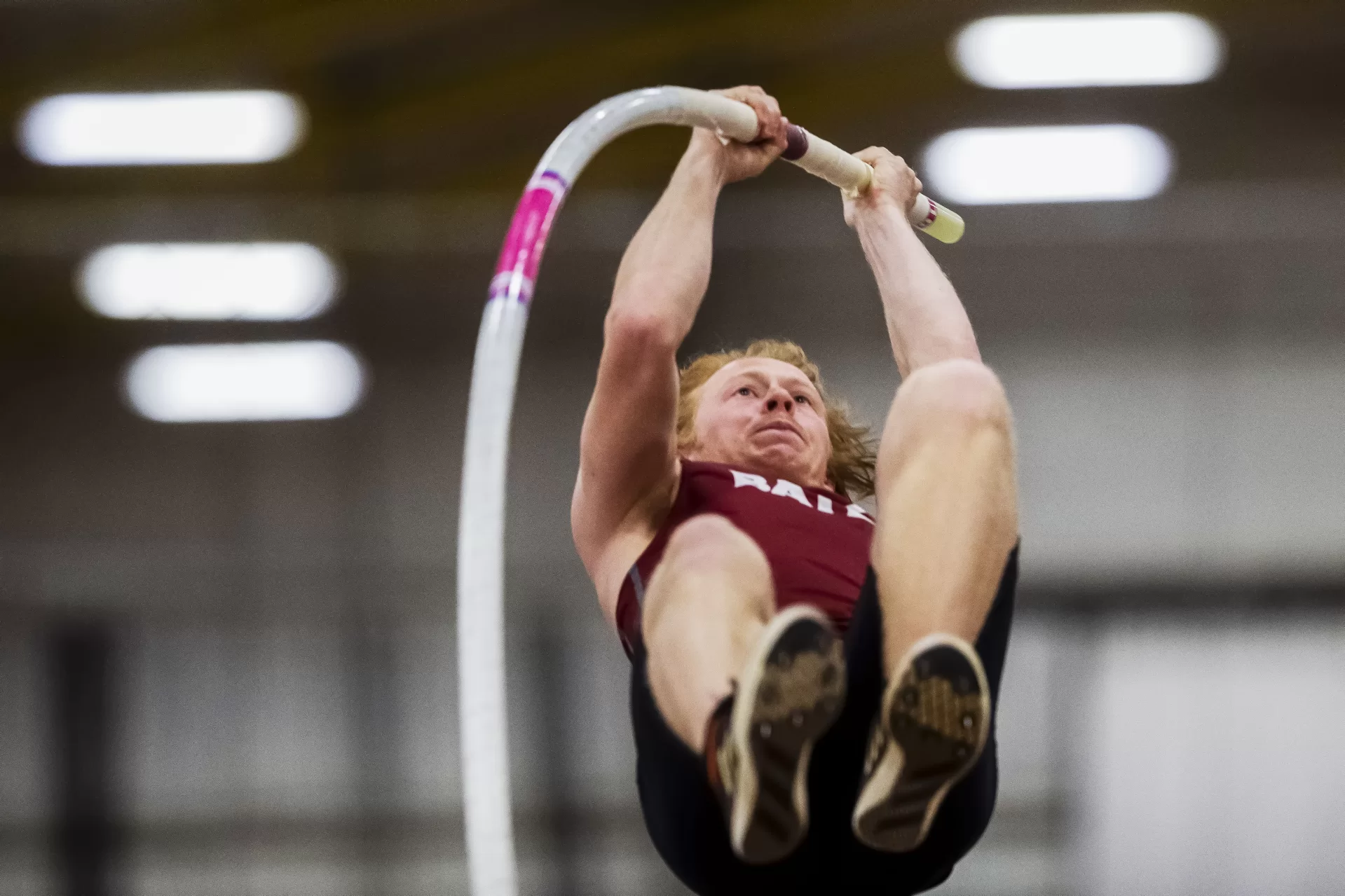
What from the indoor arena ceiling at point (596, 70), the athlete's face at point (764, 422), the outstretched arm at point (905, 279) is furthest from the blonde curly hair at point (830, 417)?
the indoor arena ceiling at point (596, 70)

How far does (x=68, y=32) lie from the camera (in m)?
4.44

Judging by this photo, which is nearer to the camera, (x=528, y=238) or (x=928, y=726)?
(x=928, y=726)

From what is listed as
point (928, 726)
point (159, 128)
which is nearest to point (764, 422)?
point (928, 726)

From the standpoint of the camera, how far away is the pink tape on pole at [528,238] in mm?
1469

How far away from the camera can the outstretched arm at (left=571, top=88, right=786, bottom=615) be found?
1652 mm

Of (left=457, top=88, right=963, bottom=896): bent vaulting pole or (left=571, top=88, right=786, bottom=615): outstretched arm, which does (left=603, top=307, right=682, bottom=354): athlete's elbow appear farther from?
(left=457, top=88, right=963, bottom=896): bent vaulting pole

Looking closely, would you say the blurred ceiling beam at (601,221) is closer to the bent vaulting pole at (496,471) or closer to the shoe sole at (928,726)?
the bent vaulting pole at (496,471)

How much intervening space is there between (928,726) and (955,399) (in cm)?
36

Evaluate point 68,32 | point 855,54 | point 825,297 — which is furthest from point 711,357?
point 68,32

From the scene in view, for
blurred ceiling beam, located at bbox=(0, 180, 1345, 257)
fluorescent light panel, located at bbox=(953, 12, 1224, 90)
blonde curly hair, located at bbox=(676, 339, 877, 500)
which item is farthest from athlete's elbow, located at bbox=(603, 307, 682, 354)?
fluorescent light panel, located at bbox=(953, 12, 1224, 90)

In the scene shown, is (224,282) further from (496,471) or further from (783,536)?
(496,471)

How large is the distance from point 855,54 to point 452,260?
1385 millimetres

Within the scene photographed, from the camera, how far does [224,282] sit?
441 cm

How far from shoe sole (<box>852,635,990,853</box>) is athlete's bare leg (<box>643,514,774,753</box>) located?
15 centimetres
